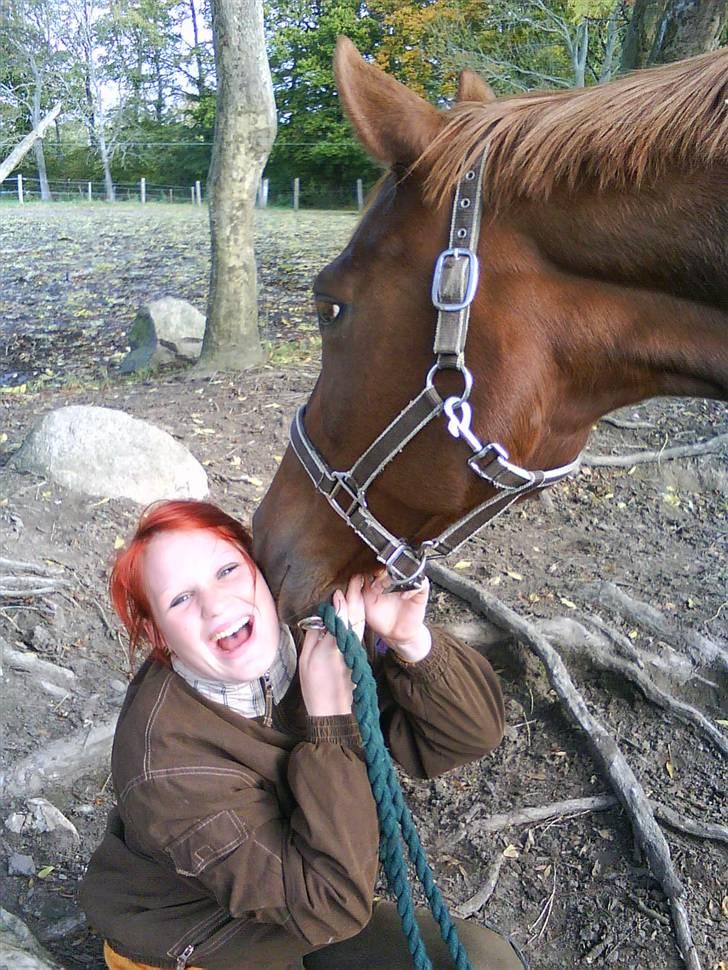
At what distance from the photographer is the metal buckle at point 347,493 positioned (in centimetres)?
159

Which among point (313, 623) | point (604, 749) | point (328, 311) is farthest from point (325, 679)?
point (604, 749)

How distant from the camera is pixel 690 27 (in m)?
4.53

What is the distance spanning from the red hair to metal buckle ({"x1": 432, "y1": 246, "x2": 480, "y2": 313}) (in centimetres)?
66

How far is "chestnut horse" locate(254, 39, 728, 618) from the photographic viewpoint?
135 cm

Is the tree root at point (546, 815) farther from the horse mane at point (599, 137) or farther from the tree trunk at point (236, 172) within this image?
the tree trunk at point (236, 172)

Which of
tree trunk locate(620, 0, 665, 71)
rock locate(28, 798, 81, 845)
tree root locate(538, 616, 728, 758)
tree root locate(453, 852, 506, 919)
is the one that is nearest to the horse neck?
tree root locate(453, 852, 506, 919)

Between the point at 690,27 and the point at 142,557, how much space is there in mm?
4828

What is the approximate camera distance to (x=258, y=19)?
6.32m

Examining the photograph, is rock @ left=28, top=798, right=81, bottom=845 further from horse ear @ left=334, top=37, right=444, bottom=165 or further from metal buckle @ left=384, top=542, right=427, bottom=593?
horse ear @ left=334, top=37, right=444, bottom=165

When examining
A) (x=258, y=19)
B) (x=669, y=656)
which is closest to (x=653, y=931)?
(x=669, y=656)

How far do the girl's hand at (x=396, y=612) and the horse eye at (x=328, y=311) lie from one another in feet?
1.86

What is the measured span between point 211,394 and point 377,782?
17.6 ft

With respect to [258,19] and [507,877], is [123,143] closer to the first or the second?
[258,19]

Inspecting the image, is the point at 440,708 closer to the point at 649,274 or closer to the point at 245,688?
the point at 245,688
